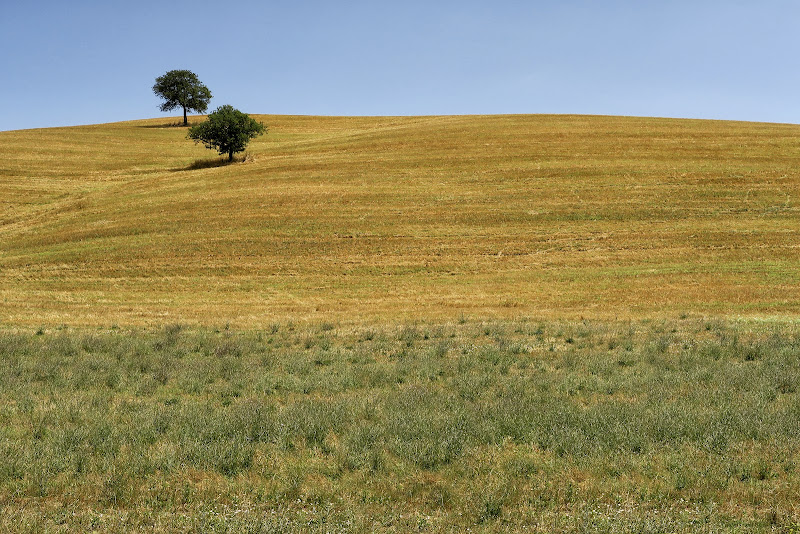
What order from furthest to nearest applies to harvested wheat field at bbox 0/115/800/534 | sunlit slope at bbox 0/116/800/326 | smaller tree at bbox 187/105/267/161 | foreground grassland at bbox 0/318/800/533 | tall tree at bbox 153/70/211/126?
tall tree at bbox 153/70/211/126
smaller tree at bbox 187/105/267/161
sunlit slope at bbox 0/116/800/326
harvested wheat field at bbox 0/115/800/534
foreground grassland at bbox 0/318/800/533

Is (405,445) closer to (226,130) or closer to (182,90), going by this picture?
(226,130)

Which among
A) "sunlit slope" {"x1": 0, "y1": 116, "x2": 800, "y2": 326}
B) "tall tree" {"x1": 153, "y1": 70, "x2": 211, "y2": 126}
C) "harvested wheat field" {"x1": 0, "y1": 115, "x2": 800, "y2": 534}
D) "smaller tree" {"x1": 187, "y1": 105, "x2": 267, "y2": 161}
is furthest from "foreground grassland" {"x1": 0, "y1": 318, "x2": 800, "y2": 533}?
"tall tree" {"x1": 153, "y1": 70, "x2": 211, "y2": 126}

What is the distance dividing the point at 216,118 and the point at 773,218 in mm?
48059

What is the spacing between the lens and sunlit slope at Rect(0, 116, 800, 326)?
23359 millimetres

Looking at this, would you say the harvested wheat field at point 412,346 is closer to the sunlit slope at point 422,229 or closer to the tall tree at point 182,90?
the sunlit slope at point 422,229

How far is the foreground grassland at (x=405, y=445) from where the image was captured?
507 cm

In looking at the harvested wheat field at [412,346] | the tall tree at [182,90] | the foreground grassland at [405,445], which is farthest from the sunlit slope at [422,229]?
the tall tree at [182,90]

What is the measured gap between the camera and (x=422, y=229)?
34.5m

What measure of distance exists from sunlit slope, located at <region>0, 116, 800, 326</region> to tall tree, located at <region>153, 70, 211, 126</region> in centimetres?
3296

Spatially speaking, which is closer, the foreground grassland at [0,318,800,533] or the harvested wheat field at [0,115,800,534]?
the foreground grassland at [0,318,800,533]

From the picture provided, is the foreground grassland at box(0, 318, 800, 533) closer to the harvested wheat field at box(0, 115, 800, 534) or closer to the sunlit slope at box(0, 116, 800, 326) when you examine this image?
the harvested wheat field at box(0, 115, 800, 534)

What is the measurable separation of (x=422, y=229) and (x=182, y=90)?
232ft

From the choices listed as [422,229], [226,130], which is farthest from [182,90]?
[422,229]

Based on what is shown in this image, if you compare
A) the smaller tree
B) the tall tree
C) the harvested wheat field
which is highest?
the tall tree
